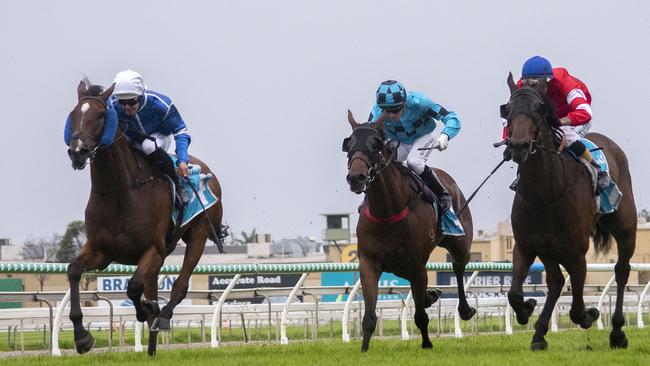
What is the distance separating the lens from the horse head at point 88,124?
8.31m

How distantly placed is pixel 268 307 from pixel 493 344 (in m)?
3.64

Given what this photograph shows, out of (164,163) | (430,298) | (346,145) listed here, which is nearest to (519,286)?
(430,298)

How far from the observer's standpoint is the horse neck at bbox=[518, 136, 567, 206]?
28.7 feet

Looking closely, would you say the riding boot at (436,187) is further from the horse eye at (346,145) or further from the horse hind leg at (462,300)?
the horse eye at (346,145)

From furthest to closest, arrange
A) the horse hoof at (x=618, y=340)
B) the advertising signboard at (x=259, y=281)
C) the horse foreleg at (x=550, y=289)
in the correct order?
the advertising signboard at (x=259, y=281) → the horse hoof at (x=618, y=340) → the horse foreleg at (x=550, y=289)

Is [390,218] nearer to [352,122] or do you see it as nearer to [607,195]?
[352,122]

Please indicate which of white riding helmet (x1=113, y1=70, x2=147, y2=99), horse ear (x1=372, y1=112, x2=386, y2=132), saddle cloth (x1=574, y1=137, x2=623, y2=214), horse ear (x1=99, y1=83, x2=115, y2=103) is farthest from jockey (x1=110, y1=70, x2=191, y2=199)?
saddle cloth (x1=574, y1=137, x2=623, y2=214)

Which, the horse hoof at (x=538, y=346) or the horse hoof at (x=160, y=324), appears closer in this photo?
the horse hoof at (x=538, y=346)

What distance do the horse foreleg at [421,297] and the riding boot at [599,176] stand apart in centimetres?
145

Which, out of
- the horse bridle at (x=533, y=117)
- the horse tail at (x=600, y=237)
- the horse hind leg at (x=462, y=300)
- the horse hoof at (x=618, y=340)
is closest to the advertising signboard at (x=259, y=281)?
the horse hind leg at (x=462, y=300)

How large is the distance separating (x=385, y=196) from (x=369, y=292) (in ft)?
2.33

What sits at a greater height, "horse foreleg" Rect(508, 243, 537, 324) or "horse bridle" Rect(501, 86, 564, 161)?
"horse bridle" Rect(501, 86, 564, 161)

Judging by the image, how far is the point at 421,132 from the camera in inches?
404

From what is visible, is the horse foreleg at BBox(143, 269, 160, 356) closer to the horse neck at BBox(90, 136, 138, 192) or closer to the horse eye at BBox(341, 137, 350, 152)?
the horse neck at BBox(90, 136, 138, 192)
